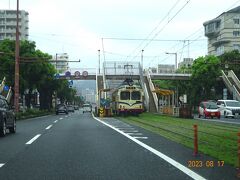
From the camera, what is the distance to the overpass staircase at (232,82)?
2689 inches

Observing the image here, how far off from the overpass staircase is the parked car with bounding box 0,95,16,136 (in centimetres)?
5212

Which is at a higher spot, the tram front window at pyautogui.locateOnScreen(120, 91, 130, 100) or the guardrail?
the guardrail

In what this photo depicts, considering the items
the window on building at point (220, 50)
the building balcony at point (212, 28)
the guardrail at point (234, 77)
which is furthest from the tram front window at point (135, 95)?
the building balcony at point (212, 28)

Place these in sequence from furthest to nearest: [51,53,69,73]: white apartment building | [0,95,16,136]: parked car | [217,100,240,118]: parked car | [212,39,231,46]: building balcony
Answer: [212,39,231,46]: building balcony
[51,53,69,73]: white apartment building
[217,100,240,118]: parked car
[0,95,16,136]: parked car

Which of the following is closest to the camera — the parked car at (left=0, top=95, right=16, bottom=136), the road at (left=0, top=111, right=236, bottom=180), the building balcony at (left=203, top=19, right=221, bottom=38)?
the road at (left=0, top=111, right=236, bottom=180)

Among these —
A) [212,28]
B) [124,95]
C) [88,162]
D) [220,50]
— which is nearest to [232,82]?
[124,95]

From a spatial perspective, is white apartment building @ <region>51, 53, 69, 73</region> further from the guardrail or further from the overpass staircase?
the guardrail

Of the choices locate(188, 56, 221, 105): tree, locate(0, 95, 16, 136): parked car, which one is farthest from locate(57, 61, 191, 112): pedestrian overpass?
locate(0, 95, 16, 136): parked car

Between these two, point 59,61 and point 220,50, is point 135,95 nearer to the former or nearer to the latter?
point 59,61

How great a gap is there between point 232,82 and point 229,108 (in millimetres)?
28395

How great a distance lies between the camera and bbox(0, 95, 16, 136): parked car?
1855 centimetres

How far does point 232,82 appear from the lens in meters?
71.5

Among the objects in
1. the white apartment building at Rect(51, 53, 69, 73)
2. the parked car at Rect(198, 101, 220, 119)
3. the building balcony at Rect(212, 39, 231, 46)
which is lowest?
the parked car at Rect(198, 101, 220, 119)

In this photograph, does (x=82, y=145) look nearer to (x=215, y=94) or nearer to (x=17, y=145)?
(x=17, y=145)
